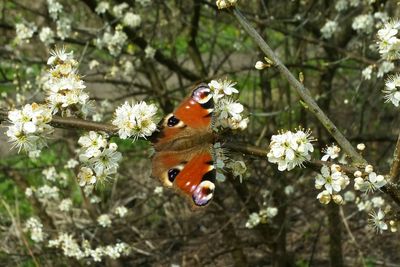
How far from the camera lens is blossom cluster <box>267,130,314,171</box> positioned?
2.00 metres

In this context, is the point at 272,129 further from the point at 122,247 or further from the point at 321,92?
the point at 122,247

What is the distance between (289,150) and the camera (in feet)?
6.54

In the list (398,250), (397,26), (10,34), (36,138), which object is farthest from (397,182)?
(10,34)

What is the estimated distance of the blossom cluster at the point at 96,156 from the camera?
2053 millimetres

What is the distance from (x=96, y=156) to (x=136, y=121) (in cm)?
18

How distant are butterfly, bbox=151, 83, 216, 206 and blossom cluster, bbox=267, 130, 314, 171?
210mm

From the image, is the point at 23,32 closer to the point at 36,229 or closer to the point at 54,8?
the point at 54,8

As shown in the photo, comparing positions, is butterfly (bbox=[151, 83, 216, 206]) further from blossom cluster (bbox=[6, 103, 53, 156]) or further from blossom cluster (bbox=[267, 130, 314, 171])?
blossom cluster (bbox=[6, 103, 53, 156])

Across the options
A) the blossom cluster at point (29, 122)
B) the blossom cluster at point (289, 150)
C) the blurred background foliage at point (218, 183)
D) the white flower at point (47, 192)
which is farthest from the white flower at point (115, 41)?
the blossom cluster at point (289, 150)

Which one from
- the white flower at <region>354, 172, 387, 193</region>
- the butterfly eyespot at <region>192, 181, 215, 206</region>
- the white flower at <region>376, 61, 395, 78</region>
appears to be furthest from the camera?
the white flower at <region>376, 61, 395, 78</region>

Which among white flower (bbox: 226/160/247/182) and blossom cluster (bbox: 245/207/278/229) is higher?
blossom cluster (bbox: 245/207/278/229)

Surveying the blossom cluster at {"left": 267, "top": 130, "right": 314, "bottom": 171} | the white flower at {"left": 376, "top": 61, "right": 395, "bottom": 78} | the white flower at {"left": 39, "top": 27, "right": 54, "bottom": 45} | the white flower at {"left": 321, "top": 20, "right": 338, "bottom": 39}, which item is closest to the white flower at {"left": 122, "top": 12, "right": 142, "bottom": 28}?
the white flower at {"left": 39, "top": 27, "right": 54, "bottom": 45}

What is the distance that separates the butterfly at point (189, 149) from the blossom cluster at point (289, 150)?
0.69 feet

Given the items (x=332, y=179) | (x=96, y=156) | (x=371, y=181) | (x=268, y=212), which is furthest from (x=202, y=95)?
(x=268, y=212)
